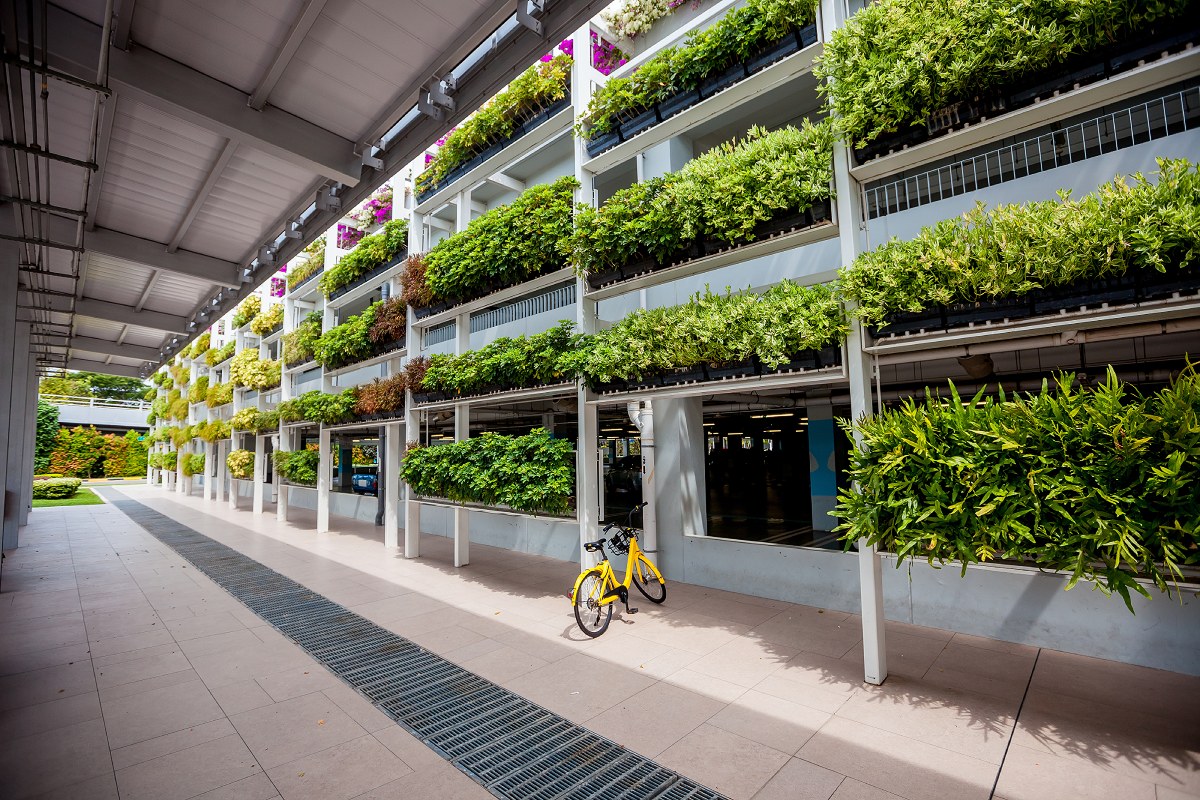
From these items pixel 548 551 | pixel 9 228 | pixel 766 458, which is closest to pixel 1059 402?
pixel 548 551

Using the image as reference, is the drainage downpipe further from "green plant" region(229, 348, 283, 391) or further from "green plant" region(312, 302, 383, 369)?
"green plant" region(229, 348, 283, 391)

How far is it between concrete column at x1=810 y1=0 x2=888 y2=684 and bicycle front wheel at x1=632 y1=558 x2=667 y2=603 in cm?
283

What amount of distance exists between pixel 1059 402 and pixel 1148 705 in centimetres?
273

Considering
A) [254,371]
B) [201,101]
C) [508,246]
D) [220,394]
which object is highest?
[201,101]

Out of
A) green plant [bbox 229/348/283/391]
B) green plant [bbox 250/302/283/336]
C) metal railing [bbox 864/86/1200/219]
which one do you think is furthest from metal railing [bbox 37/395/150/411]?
metal railing [bbox 864/86/1200/219]

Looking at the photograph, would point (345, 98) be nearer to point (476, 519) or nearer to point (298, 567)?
point (298, 567)

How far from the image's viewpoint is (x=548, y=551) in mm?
11312

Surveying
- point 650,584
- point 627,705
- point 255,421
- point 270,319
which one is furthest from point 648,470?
point 270,319

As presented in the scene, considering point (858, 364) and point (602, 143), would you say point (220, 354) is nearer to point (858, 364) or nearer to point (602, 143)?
point (602, 143)

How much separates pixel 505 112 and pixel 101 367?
78.4ft

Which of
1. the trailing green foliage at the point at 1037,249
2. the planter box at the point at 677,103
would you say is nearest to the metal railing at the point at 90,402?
the planter box at the point at 677,103

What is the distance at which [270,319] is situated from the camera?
1967 centimetres

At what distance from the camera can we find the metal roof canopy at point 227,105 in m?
5.03

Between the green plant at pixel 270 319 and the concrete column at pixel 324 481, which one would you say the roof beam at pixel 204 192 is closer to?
the concrete column at pixel 324 481
